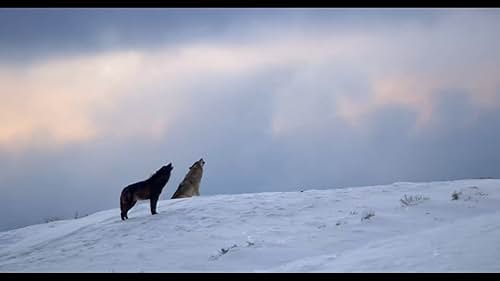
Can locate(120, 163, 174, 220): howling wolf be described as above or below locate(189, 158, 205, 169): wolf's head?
below

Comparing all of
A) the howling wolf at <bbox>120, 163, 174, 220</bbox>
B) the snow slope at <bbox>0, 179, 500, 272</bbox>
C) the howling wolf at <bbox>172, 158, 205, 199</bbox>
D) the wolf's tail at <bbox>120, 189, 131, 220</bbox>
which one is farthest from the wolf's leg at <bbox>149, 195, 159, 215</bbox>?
the howling wolf at <bbox>172, 158, 205, 199</bbox>

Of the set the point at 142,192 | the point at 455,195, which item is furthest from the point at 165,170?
the point at 455,195

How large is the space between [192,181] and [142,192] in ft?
20.0

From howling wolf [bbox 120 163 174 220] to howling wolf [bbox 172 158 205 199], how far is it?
5.51m

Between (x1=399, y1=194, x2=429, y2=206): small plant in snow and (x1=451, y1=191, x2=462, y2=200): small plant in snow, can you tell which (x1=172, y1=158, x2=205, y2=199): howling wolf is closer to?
(x1=399, y1=194, x2=429, y2=206): small plant in snow

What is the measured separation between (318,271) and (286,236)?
9.14ft

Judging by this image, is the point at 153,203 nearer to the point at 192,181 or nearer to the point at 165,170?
the point at 165,170

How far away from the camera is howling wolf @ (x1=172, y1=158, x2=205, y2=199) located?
21.2m

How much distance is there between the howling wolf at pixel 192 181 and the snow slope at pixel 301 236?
5.33 meters

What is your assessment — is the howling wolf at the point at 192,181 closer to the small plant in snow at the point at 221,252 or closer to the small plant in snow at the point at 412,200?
the small plant in snow at the point at 412,200

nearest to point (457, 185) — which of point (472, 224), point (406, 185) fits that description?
point (406, 185)

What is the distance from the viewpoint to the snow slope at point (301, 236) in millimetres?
8242
